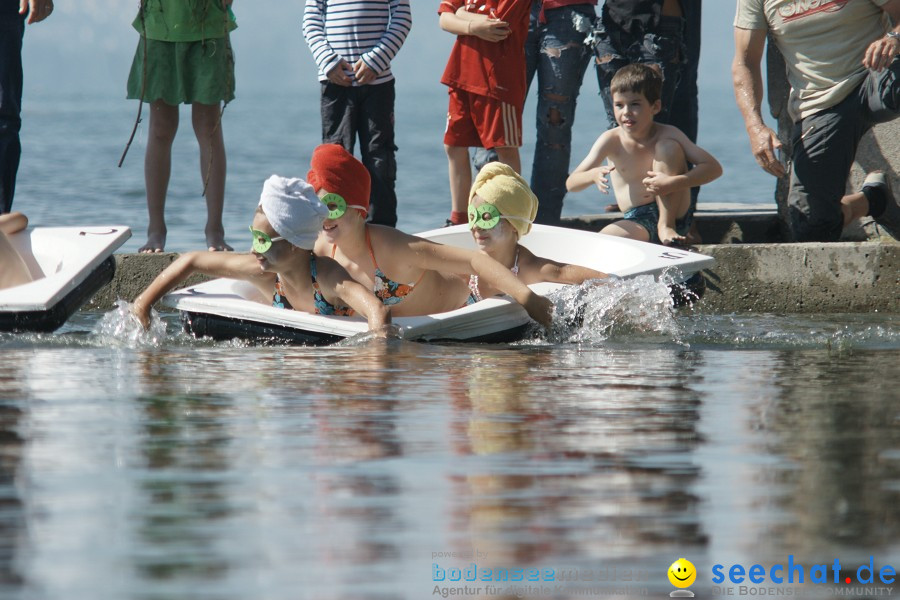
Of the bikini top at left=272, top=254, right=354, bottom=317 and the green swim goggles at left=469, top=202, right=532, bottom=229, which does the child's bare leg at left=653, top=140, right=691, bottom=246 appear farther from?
the bikini top at left=272, top=254, right=354, bottom=317

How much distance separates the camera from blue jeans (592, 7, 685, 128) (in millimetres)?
8305

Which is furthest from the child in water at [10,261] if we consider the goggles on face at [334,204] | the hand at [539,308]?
the hand at [539,308]

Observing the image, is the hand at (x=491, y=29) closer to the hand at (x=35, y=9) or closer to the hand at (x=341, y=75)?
the hand at (x=341, y=75)

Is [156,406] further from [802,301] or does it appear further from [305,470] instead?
[802,301]

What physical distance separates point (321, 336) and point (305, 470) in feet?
9.32

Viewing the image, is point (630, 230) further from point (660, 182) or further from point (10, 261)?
point (10, 261)

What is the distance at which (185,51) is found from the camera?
26.8ft

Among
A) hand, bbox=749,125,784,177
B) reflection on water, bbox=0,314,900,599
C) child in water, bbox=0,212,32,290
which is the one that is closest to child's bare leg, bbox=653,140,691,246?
hand, bbox=749,125,784,177

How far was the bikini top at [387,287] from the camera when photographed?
22.1 feet

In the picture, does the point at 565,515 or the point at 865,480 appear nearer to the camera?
the point at 565,515

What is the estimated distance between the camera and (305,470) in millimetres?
3480

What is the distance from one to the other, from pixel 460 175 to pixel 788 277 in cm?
199

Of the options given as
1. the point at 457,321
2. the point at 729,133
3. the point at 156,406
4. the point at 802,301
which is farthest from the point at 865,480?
the point at 729,133

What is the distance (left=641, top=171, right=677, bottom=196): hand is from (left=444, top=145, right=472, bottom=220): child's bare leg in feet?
3.49
